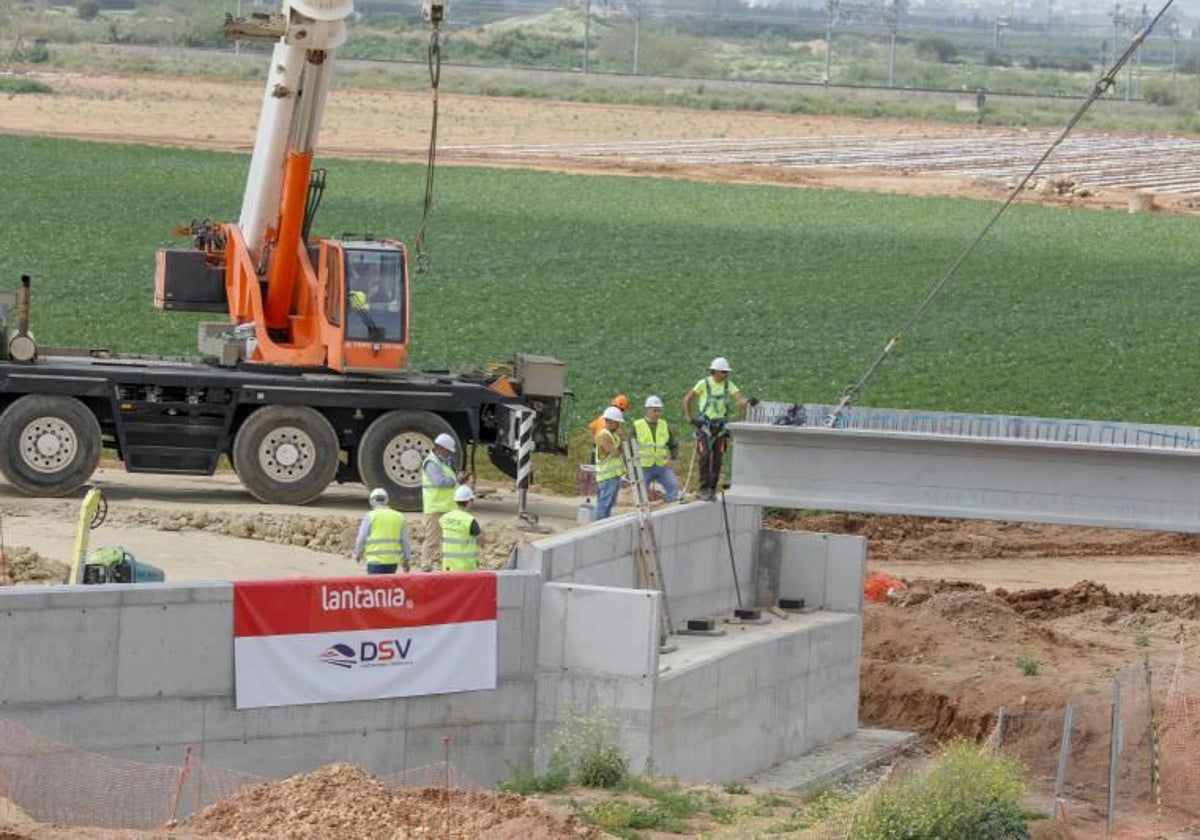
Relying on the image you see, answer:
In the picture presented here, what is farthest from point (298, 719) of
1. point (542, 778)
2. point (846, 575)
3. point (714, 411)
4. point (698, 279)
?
point (698, 279)

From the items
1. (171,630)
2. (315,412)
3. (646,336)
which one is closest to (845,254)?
(646,336)

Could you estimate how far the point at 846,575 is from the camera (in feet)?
89.9

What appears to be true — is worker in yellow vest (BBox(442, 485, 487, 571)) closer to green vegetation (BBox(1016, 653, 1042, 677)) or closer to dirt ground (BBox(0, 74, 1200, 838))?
dirt ground (BBox(0, 74, 1200, 838))

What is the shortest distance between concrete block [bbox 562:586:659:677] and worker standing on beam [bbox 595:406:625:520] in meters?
5.30

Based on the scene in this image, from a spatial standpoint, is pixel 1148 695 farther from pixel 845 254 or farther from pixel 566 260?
pixel 845 254

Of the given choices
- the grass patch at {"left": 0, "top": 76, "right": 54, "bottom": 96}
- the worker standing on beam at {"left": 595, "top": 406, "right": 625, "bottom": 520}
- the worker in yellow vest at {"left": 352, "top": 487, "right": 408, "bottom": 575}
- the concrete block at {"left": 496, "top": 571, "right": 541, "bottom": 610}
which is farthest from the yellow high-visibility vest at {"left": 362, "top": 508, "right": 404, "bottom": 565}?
the grass patch at {"left": 0, "top": 76, "right": 54, "bottom": 96}

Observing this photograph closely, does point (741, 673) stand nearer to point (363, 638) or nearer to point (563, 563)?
point (563, 563)

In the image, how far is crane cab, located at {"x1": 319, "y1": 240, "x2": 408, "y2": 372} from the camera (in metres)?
30.2

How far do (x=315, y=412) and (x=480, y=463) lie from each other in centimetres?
519

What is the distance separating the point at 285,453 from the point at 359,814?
44.5 feet

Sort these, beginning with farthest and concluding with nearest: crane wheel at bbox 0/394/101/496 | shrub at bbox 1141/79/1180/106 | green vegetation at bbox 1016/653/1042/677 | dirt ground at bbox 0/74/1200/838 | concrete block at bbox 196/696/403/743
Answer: shrub at bbox 1141/79/1180/106 → crane wheel at bbox 0/394/101/496 → green vegetation at bbox 1016/653/1042/677 → dirt ground at bbox 0/74/1200/838 → concrete block at bbox 196/696/403/743

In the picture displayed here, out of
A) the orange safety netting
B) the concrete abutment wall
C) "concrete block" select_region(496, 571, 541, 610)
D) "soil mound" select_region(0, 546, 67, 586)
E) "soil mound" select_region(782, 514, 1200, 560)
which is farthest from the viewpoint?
"soil mound" select_region(782, 514, 1200, 560)

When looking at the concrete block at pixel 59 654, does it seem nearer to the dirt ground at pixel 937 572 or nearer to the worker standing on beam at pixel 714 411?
the dirt ground at pixel 937 572

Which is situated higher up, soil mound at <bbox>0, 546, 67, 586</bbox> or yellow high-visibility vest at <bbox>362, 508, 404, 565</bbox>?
yellow high-visibility vest at <bbox>362, 508, 404, 565</bbox>
